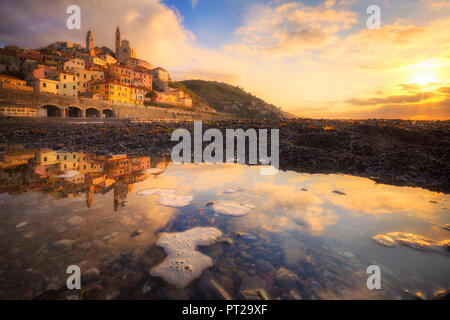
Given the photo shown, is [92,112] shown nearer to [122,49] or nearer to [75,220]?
[75,220]

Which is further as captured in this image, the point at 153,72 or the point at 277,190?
the point at 153,72

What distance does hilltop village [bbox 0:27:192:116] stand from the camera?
41969 mm

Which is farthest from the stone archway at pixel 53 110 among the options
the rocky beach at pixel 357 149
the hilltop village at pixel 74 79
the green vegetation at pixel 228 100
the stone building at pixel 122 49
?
the green vegetation at pixel 228 100

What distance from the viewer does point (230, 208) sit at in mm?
3762

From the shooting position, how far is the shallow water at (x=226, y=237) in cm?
186

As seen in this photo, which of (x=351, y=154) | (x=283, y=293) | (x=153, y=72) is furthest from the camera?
(x=153, y=72)

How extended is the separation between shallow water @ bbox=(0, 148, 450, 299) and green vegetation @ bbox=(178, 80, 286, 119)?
355 ft

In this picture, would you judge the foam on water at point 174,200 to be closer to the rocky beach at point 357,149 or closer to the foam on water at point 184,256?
the foam on water at point 184,256

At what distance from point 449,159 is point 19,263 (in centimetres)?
1180

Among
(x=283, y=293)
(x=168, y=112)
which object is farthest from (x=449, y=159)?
(x=168, y=112)

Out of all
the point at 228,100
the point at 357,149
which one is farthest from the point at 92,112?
A: the point at 228,100

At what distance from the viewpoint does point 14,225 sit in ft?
9.19

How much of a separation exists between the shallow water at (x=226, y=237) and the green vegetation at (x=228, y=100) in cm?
10826

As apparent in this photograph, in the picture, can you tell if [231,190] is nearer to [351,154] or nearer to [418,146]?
[351,154]
